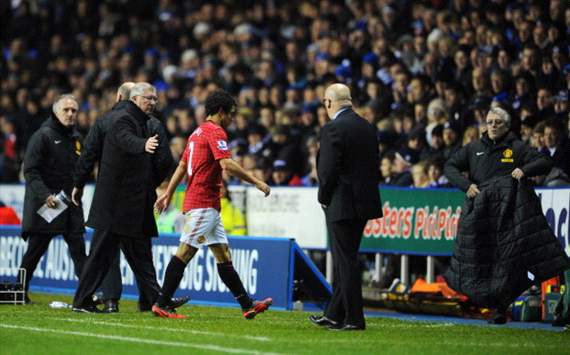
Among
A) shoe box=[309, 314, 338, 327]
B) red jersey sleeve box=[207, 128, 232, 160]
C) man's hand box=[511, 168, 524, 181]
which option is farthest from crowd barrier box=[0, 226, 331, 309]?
red jersey sleeve box=[207, 128, 232, 160]

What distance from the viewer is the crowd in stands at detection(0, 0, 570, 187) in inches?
682

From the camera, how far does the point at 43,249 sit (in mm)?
14539

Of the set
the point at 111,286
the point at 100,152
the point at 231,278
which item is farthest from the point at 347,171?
the point at 111,286

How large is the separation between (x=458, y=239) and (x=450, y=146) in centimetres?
395

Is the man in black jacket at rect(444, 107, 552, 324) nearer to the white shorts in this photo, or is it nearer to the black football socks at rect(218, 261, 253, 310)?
the black football socks at rect(218, 261, 253, 310)

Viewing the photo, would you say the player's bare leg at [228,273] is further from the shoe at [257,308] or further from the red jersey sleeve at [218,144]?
the red jersey sleeve at [218,144]

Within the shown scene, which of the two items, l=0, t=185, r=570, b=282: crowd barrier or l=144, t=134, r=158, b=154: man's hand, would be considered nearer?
l=144, t=134, r=158, b=154: man's hand

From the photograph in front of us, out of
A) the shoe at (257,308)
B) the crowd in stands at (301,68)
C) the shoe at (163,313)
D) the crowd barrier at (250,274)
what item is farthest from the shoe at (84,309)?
the crowd in stands at (301,68)

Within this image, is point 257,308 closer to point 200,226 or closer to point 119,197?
point 200,226

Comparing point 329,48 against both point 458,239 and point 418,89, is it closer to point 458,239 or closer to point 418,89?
point 418,89

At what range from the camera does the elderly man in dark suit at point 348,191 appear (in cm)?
1097

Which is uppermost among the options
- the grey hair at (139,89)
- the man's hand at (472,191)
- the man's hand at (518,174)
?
the grey hair at (139,89)

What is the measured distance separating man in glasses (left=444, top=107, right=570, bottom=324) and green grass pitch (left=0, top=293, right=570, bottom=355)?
679mm

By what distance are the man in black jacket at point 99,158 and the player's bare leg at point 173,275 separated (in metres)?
0.86
